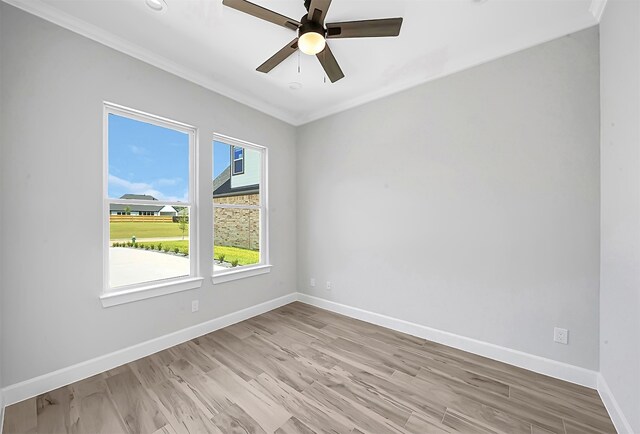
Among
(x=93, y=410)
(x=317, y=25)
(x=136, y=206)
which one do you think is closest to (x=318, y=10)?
(x=317, y=25)

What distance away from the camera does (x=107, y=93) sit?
7.26 ft

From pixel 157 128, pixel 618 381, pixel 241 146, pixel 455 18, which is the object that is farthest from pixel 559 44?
pixel 157 128

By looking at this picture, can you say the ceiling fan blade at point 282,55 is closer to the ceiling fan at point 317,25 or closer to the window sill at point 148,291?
the ceiling fan at point 317,25

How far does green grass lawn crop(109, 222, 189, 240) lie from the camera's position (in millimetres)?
2355

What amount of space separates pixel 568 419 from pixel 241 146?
12.9ft

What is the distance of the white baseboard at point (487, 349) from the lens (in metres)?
2.01

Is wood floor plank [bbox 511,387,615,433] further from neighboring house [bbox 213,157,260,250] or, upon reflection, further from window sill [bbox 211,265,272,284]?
neighboring house [bbox 213,157,260,250]

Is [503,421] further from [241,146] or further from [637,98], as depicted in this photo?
[241,146]

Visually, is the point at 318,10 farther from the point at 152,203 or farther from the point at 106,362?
the point at 106,362

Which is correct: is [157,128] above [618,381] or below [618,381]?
above

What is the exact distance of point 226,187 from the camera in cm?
328

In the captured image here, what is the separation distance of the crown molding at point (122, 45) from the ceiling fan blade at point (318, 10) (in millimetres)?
1701

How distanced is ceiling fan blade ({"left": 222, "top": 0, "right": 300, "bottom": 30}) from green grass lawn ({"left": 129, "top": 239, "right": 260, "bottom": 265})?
2.20 meters

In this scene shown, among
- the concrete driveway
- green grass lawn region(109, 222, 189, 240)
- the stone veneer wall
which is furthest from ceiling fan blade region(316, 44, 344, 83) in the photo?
the concrete driveway
